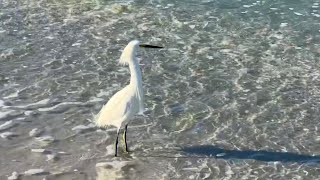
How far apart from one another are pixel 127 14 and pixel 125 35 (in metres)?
1.51

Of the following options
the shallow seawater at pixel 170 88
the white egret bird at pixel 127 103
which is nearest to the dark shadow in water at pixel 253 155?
the shallow seawater at pixel 170 88

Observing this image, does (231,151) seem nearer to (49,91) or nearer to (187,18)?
(49,91)

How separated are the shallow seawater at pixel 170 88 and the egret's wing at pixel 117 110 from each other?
0.38 meters

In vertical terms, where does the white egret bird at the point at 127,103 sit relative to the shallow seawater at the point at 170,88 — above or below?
above

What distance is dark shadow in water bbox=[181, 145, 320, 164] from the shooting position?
6.82 m

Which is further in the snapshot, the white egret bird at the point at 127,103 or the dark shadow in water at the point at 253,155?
the dark shadow in water at the point at 253,155

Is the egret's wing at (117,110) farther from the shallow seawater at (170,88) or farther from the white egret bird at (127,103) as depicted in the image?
the shallow seawater at (170,88)

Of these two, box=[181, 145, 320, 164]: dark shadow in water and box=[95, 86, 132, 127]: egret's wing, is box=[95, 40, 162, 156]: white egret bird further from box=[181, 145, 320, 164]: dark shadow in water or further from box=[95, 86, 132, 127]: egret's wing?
box=[181, 145, 320, 164]: dark shadow in water

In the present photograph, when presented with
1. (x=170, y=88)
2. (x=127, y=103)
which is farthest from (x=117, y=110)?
(x=170, y=88)

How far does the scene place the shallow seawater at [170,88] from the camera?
22.1 feet

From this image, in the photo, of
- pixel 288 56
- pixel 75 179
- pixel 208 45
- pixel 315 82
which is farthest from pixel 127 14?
pixel 75 179

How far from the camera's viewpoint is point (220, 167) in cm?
664

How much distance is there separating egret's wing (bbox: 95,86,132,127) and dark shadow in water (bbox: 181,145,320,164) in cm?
86

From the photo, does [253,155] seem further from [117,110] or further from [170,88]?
[170,88]
